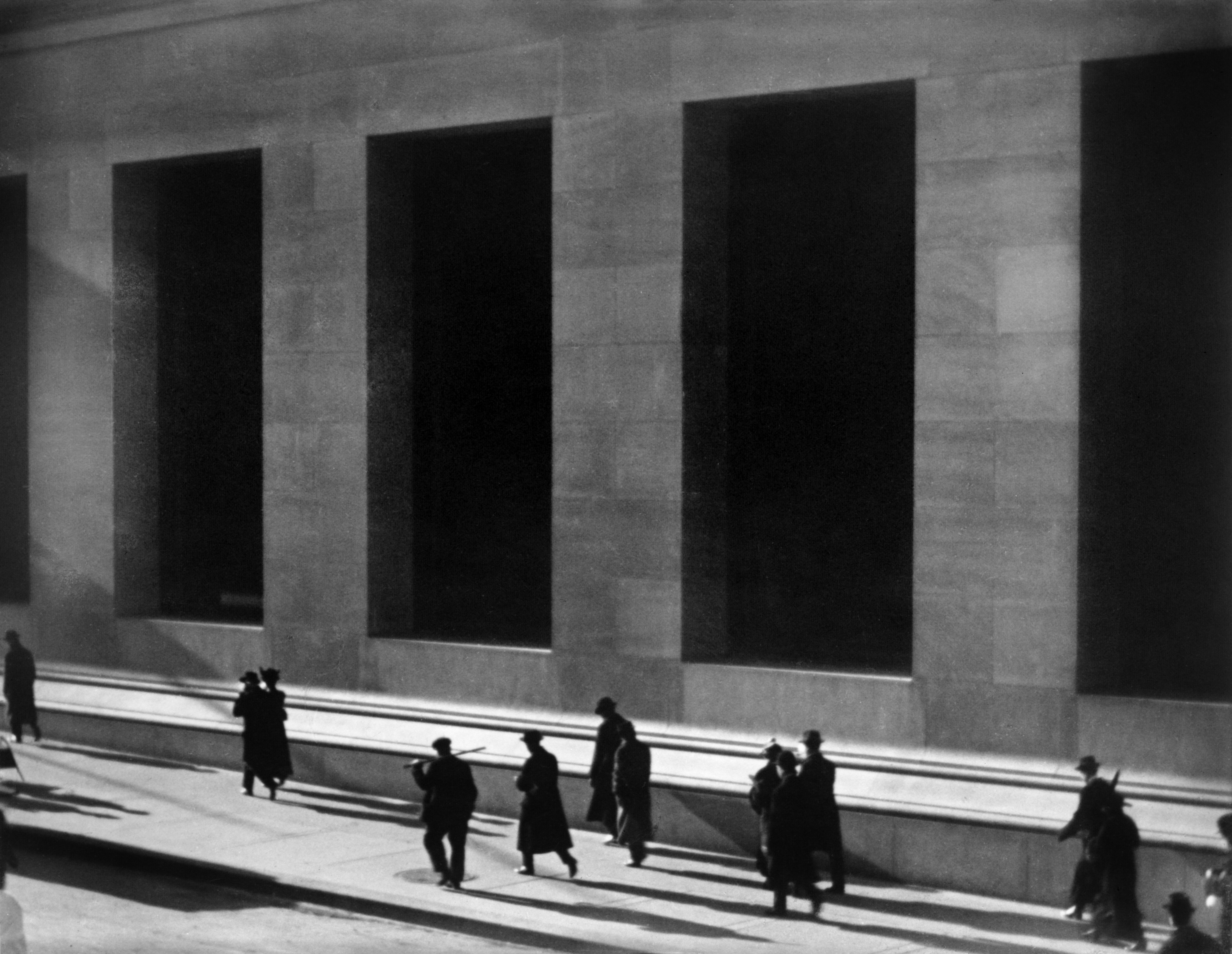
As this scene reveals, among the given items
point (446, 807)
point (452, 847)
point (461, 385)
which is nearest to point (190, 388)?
point (461, 385)

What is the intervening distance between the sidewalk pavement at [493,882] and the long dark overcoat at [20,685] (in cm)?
178

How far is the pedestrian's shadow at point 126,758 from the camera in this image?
71.6 feet

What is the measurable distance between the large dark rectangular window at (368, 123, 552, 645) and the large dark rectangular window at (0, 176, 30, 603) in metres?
6.10

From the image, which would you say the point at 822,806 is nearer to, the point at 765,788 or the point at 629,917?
the point at 765,788

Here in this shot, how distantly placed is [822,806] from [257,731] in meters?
7.43

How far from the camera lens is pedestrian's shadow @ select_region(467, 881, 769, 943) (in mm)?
14117

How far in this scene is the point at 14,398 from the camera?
24484mm

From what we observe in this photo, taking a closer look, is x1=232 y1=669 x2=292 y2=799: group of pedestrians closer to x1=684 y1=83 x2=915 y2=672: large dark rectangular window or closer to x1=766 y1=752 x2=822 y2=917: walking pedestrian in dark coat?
x1=684 y1=83 x2=915 y2=672: large dark rectangular window

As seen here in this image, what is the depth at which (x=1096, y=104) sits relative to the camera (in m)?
15.2

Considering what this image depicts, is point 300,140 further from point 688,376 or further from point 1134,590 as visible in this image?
point 1134,590

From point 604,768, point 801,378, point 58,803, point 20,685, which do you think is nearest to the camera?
point 604,768

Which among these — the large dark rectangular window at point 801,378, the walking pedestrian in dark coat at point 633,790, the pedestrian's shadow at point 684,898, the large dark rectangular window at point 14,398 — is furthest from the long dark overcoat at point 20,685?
the pedestrian's shadow at point 684,898

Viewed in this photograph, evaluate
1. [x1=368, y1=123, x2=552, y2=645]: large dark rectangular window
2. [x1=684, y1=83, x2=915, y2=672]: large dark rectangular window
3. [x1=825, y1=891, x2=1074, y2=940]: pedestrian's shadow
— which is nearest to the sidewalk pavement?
[x1=825, y1=891, x2=1074, y2=940]: pedestrian's shadow

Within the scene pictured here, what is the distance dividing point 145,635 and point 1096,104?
14.1 meters
